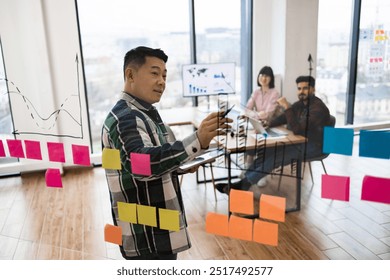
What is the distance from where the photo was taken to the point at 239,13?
1.15 m

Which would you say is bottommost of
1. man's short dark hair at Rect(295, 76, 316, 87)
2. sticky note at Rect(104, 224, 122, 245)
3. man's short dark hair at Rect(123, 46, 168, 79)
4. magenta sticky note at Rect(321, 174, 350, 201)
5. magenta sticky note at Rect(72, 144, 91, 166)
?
sticky note at Rect(104, 224, 122, 245)

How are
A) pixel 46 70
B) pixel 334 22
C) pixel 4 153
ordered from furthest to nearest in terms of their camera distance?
pixel 4 153 → pixel 46 70 → pixel 334 22

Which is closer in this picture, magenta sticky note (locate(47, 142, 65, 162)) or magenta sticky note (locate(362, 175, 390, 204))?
magenta sticky note (locate(362, 175, 390, 204))

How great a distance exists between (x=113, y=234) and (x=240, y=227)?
54cm

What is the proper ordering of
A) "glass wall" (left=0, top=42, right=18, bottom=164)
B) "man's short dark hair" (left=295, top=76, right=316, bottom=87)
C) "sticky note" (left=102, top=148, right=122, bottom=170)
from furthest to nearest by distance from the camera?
1. "glass wall" (left=0, top=42, right=18, bottom=164)
2. "sticky note" (left=102, top=148, right=122, bottom=170)
3. "man's short dark hair" (left=295, top=76, right=316, bottom=87)

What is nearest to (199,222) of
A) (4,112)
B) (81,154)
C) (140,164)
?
(140,164)

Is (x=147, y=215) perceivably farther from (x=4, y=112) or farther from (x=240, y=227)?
(x=4, y=112)

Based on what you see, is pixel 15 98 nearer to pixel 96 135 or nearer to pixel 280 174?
pixel 96 135

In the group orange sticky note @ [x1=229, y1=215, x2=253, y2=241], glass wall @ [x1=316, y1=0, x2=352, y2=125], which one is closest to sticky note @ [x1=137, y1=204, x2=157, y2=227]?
orange sticky note @ [x1=229, y1=215, x2=253, y2=241]

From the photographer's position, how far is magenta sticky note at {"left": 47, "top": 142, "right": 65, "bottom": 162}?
53.9 inches

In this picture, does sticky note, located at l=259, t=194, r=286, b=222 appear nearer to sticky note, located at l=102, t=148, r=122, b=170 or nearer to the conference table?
the conference table

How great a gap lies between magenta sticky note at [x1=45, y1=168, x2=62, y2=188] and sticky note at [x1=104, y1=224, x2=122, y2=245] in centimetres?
27

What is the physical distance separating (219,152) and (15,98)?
823 mm

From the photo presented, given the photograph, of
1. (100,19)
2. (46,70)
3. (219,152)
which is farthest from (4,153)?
(219,152)
